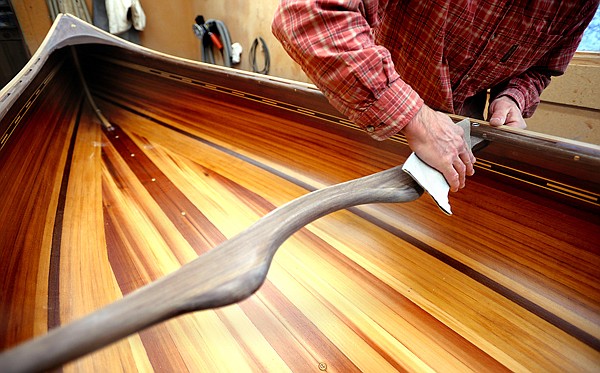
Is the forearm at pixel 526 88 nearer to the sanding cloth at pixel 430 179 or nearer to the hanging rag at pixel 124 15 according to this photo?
the sanding cloth at pixel 430 179

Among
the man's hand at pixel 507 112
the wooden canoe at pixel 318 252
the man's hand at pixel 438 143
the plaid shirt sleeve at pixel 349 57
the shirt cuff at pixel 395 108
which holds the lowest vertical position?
the wooden canoe at pixel 318 252

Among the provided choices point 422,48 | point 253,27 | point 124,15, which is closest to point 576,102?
point 422,48

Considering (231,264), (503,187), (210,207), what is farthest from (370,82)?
(210,207)

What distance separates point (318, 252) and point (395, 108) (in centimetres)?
49

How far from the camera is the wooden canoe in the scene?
0.61m

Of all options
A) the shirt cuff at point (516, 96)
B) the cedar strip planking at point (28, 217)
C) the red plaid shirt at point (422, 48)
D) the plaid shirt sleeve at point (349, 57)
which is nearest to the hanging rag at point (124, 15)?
the cedar strip planking at point (28, 217)

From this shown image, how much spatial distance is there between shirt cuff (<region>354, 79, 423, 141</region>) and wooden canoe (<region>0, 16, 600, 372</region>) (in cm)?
29

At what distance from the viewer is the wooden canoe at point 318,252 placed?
0.61 m

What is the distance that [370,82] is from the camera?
50 centimetres

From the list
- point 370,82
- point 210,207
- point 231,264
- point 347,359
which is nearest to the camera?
point 231,264

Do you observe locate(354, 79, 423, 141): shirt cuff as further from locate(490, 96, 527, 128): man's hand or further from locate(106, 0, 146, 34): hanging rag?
locate(106, 0, 146, 34): hanging rag

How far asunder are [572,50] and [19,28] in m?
4.38

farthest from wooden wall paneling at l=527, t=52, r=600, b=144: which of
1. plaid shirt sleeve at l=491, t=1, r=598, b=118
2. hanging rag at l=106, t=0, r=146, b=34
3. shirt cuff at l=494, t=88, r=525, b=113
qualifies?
hanging rag at l=106, t=0, r=146, b=34

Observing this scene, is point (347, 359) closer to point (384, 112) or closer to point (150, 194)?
point (384, 112)
